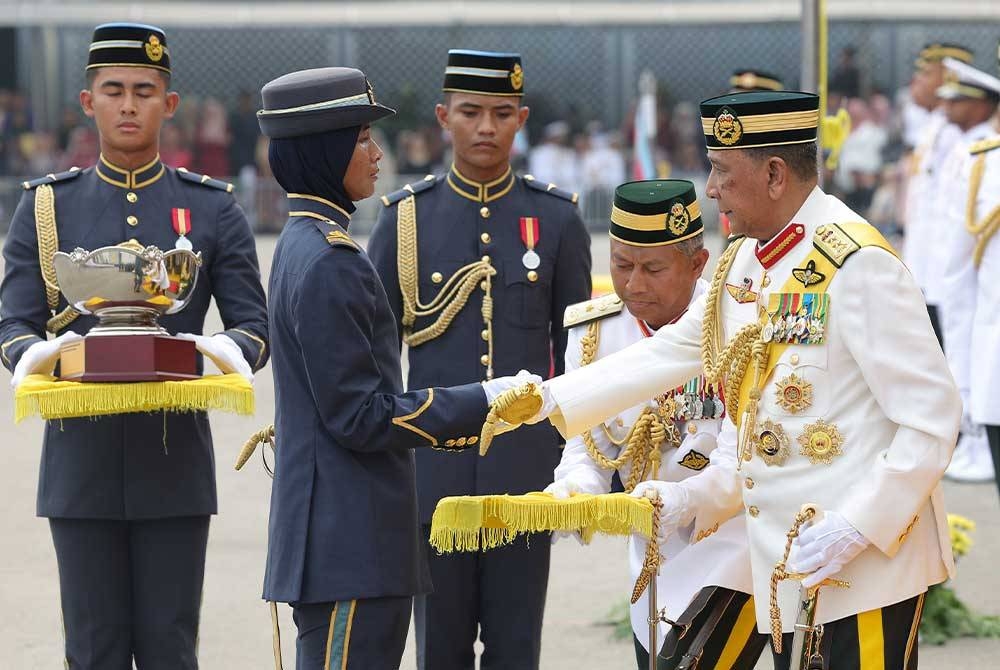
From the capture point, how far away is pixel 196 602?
455 cm

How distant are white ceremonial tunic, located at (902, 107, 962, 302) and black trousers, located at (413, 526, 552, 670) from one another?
5552 millimetres

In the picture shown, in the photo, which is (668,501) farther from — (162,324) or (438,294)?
(162,324)

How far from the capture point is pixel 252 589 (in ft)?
22.4

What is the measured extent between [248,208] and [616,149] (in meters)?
4.21

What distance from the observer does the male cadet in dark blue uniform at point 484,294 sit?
15.5 feet

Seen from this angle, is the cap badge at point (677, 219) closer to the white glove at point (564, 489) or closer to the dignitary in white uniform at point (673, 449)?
the dignitary in white uniform at point (673, 449)

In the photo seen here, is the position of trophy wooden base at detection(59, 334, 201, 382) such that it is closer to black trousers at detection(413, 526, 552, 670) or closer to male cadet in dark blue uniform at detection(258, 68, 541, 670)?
male cadet in dark blue uniform at detection(258, 68, 541, 670)

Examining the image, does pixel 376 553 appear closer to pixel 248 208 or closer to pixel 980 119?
pixel 980 119

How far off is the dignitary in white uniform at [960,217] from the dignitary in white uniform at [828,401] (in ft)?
16.5

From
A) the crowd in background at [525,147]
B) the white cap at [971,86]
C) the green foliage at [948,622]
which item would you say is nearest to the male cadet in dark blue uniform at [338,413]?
the green foliage at [948,622]

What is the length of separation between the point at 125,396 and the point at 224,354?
0.39 metres

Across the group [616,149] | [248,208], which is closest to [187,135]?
[248,208]

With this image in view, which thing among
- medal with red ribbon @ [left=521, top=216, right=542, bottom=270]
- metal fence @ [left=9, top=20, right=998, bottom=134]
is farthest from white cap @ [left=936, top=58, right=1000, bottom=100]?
metal fence @ [left=9, top=20, right=998, bottom=134]

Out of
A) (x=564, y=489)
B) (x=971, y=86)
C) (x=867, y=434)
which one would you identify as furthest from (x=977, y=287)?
(x=867, y=434)
